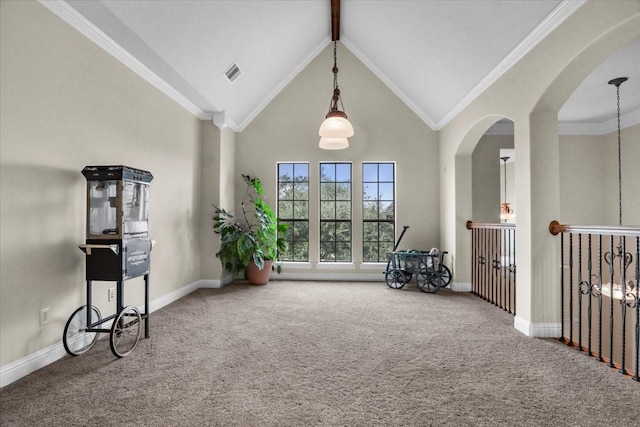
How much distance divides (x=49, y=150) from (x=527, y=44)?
173 inches

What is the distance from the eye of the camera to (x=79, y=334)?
9.84ft

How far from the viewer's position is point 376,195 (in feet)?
21.5

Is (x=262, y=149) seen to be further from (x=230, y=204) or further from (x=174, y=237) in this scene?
(x=174, y=237)

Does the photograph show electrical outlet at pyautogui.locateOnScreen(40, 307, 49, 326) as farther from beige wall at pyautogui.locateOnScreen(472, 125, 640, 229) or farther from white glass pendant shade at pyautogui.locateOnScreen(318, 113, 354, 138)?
beige wall at pyautogui.locateOnScreen(472, 125, 640, 229)

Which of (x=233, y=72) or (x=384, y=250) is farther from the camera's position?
(x=384, y=250)

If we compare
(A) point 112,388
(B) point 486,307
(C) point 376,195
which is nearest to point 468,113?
(C) point 376,195

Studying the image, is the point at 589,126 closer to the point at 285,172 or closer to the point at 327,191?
the point at 327,191

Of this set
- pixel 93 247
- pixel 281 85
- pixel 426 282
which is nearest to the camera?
pixel 93 247

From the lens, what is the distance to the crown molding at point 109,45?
111 inches

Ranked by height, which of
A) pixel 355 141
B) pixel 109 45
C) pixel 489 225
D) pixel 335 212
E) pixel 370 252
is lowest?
pixel 370 252

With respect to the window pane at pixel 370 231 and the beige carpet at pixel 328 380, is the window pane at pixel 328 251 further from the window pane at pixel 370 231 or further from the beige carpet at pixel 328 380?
the beige carpet at pixel 328 380

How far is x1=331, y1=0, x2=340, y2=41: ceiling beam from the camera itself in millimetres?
5066

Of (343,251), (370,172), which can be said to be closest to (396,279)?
(343,251)

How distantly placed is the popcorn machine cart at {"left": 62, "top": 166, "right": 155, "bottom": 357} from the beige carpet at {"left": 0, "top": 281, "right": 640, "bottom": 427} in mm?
187
